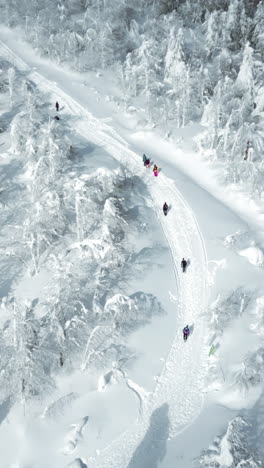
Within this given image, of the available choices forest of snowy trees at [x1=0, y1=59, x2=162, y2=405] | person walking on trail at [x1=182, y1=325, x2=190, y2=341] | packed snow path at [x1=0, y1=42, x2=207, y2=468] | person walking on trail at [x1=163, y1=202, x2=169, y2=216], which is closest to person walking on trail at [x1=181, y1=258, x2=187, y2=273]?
packed snow path at [x1=0, y1=42, x2=207, y2=468]

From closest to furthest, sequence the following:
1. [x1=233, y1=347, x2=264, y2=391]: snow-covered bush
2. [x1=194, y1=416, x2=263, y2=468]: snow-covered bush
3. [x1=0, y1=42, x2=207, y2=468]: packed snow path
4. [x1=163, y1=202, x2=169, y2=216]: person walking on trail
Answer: [x1=194, y1=416, x2=263, y2=468]: snow-covered bush
[x1=0, y1=42, x2=207, y2=468]: packed snow path
[x1=233, y1=347, x2=264, y2=391]: snow-covered bush
[x1=163, y1=202, x2=169, y2=216]: person walking on trail

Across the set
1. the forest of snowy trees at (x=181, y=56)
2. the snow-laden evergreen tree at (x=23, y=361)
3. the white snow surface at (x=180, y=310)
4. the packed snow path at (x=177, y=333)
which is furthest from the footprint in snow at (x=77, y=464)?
the forest of snowy trees at (x=181, y=56)

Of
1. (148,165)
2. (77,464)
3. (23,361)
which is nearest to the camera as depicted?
(77,464)

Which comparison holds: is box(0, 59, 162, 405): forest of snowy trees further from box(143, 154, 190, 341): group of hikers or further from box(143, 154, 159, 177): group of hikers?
box(143, 154, 159, 177): group of hikers

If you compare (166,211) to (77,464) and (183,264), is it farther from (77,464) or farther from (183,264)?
(77,464)

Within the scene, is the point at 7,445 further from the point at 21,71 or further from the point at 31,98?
the point at 21,71

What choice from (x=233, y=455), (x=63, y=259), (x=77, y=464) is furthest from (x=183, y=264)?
(x=233, y=455)
